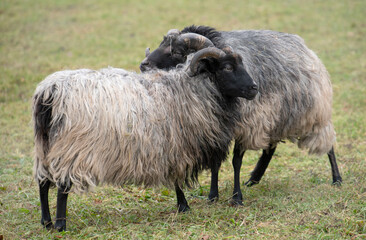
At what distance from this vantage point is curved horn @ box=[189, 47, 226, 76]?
5.48 meters

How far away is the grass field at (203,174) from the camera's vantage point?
5090 mm

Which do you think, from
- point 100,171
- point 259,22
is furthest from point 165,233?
point 259,22

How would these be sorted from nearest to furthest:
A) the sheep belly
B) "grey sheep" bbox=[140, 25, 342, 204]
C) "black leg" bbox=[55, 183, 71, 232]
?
the sheep belly, "black leg" bbox=[55, 183, 71, 232], "grey sheep" bbox=[140, 25, 342, 204]

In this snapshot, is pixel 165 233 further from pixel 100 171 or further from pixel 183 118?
pixel 183 118

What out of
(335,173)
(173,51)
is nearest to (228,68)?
(173,51)

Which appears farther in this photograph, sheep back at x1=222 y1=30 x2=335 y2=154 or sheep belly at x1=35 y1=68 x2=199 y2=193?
sheep back at x1=222 y1=30 x2=335 y2=154

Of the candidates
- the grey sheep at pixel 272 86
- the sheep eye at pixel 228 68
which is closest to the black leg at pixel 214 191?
the grey sheep at pixel 272 86

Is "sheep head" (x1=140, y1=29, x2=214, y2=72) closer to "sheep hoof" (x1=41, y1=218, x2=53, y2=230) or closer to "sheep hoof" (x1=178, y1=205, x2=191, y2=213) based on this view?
"sheep hoof" (x1=178, y1=205, x2=191, y2=213)

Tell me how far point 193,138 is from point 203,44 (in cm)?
127

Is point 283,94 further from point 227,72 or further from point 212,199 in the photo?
point 212,199

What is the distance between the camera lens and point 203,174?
25.2 ft

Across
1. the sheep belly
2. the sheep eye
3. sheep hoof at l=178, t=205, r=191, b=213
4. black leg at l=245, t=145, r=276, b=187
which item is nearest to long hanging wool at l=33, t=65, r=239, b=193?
the sheep belly

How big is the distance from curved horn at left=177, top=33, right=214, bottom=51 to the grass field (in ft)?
5.92

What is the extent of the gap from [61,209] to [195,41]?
8.72 feet
